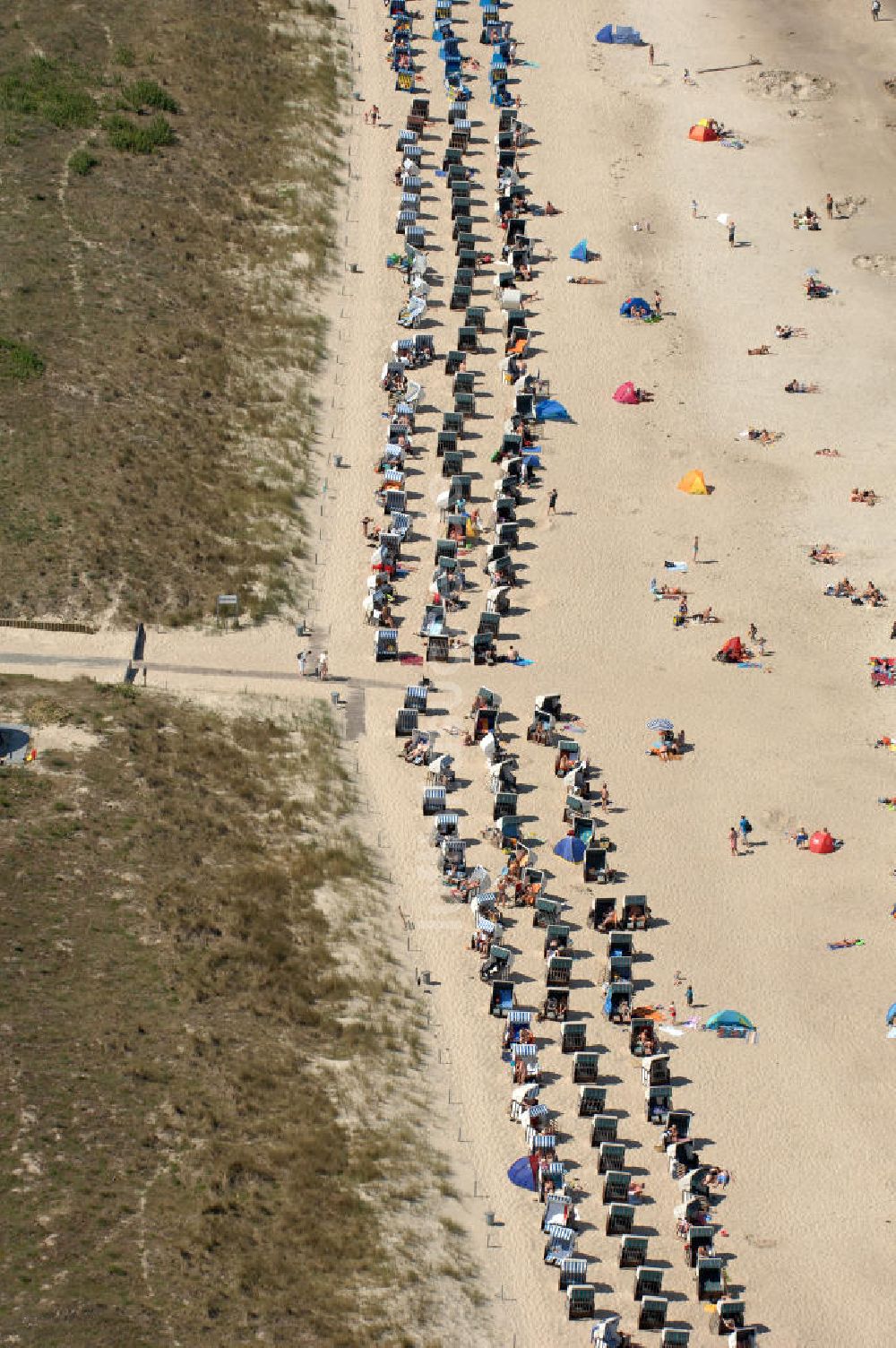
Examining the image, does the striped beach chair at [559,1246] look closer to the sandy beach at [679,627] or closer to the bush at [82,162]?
the sandy beach at [679,627]

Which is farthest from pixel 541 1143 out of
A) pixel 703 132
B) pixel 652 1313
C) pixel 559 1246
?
pixel 703 132

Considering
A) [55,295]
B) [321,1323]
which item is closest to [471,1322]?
[321,1323]

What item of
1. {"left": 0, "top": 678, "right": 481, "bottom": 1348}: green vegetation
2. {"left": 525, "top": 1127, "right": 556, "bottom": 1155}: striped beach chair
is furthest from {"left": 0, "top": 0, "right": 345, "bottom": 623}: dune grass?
{"left": 525, "top": 1127, "right": 556, "bottom": 1155}: striped beach chair

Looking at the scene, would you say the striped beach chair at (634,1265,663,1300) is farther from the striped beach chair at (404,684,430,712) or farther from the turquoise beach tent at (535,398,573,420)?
the turquoise beach tent at (535,398,573,420)

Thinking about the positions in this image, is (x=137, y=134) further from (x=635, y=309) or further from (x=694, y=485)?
A: (x=694, y=485)

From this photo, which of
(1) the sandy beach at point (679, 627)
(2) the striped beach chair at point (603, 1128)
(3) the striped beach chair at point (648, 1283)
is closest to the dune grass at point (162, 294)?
(1) the sandy beach at point (679, 627)

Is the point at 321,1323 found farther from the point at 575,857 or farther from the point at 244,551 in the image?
the point at 244,551
